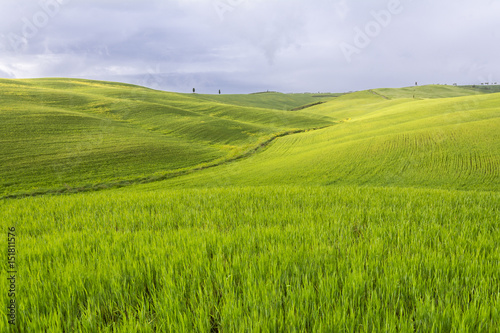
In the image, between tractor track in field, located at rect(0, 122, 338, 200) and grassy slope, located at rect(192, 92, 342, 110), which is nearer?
tractor track in field, located at rect(0, 122, 338, 200)

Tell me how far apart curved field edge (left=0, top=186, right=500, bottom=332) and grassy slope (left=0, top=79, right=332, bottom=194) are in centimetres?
3091

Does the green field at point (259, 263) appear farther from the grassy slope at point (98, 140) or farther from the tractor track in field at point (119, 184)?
the grassy slope at point (98, 140)

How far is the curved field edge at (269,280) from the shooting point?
5.94 ft

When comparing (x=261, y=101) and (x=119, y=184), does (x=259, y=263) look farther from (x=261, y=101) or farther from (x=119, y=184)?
(x=261, y=101)

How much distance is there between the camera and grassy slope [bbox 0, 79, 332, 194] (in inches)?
1230

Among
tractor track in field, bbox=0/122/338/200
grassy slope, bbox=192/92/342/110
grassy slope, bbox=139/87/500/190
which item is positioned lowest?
tractor track in field, bbox=0/122/338/200

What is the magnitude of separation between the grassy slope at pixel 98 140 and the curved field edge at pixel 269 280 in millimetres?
30911

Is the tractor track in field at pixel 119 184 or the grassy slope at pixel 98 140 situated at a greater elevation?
the grassy slope at pixel 98 140

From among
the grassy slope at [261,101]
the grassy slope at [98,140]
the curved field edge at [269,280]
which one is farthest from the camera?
the grassy slope at [261,101]

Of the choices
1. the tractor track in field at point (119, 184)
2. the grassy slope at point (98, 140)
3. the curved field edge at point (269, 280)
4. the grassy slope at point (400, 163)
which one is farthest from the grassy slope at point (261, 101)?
the curved field edge at point (269, 280)

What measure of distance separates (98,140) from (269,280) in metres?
49.3

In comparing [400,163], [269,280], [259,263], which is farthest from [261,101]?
[269,280]

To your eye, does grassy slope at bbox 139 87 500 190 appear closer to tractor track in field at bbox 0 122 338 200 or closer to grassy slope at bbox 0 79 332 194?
tractor track in field at bbox 0 122 338 200

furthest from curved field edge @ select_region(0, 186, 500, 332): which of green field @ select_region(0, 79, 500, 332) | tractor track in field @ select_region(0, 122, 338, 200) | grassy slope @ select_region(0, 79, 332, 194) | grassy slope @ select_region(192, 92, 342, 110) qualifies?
grassy slope @ select_region(192, 92, 342, 110)
